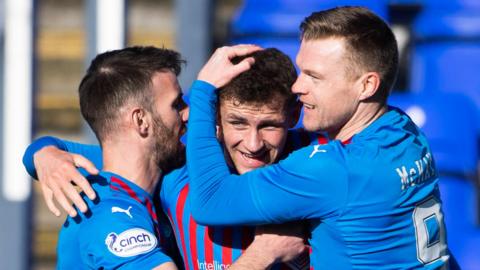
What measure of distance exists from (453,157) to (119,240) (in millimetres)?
2176

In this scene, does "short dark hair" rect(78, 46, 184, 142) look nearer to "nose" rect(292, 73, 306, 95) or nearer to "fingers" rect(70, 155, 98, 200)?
"fingers" rect(70, 155, 98, 200)

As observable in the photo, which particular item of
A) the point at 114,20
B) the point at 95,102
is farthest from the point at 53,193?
the point at 114,20

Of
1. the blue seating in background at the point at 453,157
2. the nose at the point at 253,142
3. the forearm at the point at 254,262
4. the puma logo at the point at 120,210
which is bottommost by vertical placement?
the blue seating in background at the point at 453,157

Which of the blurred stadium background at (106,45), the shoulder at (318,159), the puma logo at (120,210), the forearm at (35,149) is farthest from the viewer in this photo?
the blurred stadium background at (106,45)

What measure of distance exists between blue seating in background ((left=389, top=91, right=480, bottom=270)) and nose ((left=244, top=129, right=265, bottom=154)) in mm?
1635

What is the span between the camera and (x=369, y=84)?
2.87m

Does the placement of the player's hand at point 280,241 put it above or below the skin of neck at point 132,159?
below

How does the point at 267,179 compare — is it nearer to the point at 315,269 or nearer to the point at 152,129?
the point at 315,269

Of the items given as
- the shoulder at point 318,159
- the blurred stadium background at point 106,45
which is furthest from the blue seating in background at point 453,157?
the shoulder at point 318,159

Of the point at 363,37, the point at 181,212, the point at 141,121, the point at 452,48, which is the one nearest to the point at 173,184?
the point at 181,212

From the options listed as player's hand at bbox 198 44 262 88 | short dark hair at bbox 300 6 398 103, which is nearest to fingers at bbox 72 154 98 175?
player's hand at bbox 198 44 262 88

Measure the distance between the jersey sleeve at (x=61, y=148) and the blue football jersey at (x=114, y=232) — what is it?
315 mm

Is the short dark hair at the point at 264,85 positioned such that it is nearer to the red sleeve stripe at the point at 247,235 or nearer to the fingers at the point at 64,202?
the red sleeve stripe at the point at 247,235

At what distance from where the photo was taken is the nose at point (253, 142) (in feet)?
10.0
